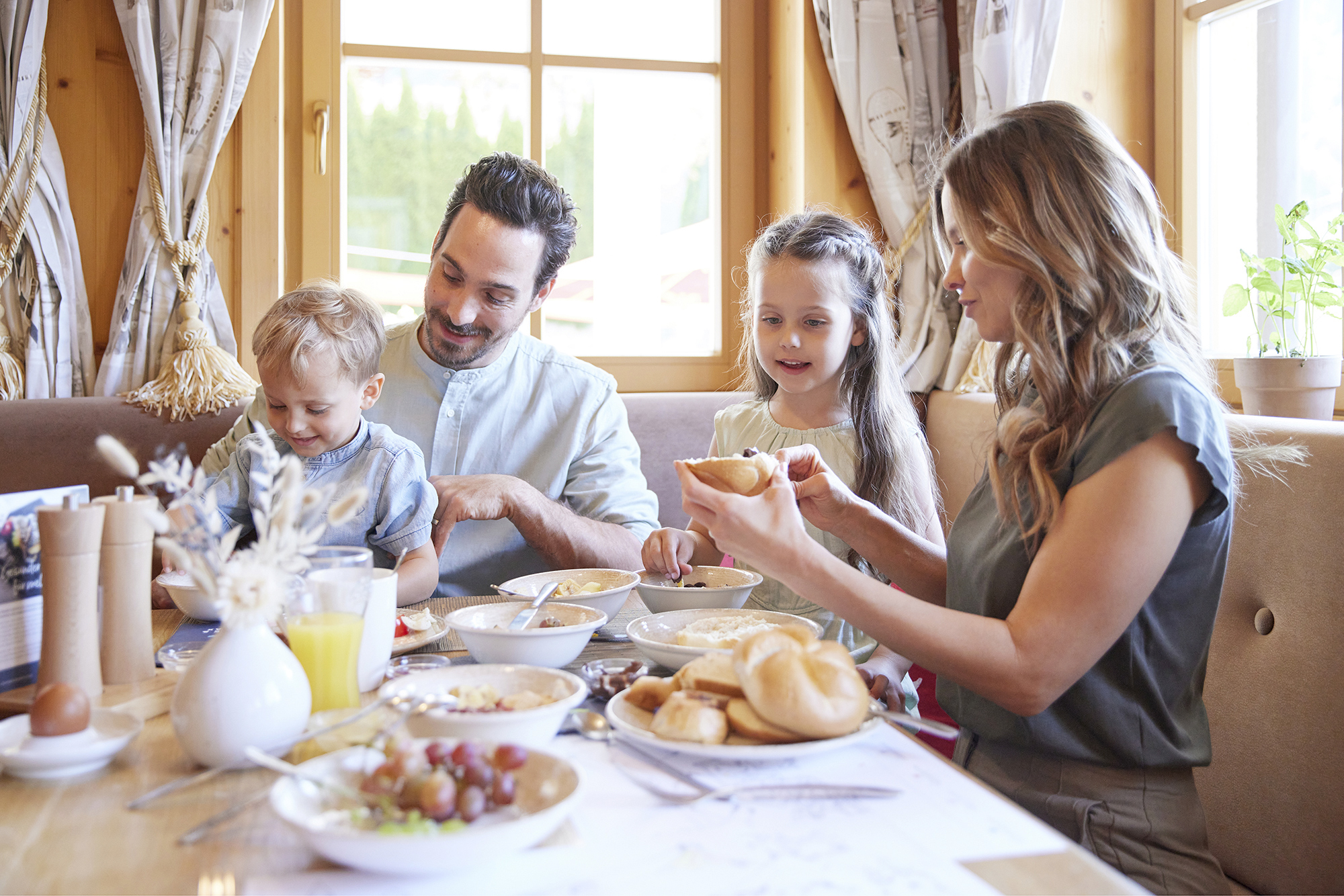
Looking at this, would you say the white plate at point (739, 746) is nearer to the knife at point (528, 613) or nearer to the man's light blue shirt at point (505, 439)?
the knife at point (528, 613)

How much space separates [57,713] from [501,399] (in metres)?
1.48

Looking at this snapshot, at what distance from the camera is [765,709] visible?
836mm

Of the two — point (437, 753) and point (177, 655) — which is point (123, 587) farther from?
point (437, 753)

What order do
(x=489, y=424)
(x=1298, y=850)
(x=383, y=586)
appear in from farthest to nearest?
(x=489, y=424) → (x=1298, y=850) → (x=383, y=586)

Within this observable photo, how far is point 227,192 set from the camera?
9.77 ft

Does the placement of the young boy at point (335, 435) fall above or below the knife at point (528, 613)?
above

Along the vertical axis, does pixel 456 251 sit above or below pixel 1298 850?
above

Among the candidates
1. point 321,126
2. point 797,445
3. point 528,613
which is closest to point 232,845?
point 528,613

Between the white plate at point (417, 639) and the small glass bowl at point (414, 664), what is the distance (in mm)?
11

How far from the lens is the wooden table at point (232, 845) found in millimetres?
636

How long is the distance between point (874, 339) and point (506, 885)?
64.2 inches

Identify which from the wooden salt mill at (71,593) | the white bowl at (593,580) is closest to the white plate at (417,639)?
the white bowl at (593,580)

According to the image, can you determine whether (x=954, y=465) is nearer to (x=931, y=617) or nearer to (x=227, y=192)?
(x=931, y=617)

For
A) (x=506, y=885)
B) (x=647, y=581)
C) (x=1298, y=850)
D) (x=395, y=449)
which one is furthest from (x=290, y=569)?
(x=1298, y=850)
